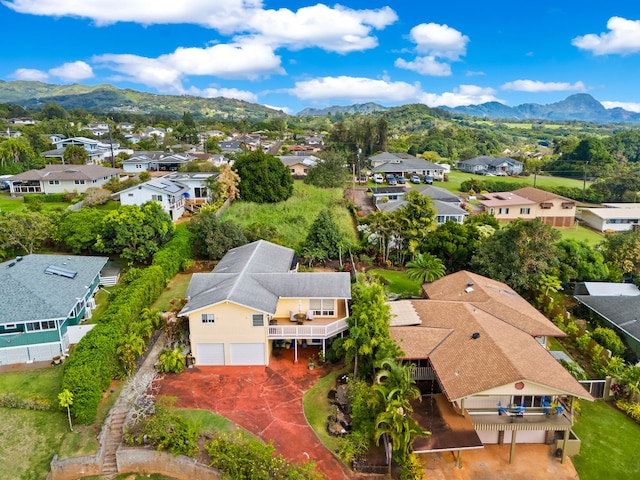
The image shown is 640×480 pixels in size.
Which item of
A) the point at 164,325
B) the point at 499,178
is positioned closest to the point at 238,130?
the point at 499,178

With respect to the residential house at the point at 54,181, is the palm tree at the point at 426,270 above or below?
below

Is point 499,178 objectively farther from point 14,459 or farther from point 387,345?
point 14,459

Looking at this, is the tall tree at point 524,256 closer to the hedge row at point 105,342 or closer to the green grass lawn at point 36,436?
the hedge row at point 105,342

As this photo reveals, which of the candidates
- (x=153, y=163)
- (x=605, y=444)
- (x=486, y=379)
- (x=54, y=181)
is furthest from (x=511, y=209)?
(x=54, y=181)

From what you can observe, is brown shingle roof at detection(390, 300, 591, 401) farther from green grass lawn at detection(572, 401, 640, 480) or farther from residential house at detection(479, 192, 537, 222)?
residential house at detection(479, 192, 537, 222)

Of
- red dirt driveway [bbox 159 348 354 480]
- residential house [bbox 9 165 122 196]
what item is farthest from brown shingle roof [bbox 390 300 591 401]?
residential house [bbox 9 165 122 196]

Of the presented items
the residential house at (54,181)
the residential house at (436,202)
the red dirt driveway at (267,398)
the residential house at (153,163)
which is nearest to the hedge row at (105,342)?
the red dirt driveway at (267,398)

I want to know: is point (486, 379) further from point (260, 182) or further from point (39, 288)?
point (260, 182)
